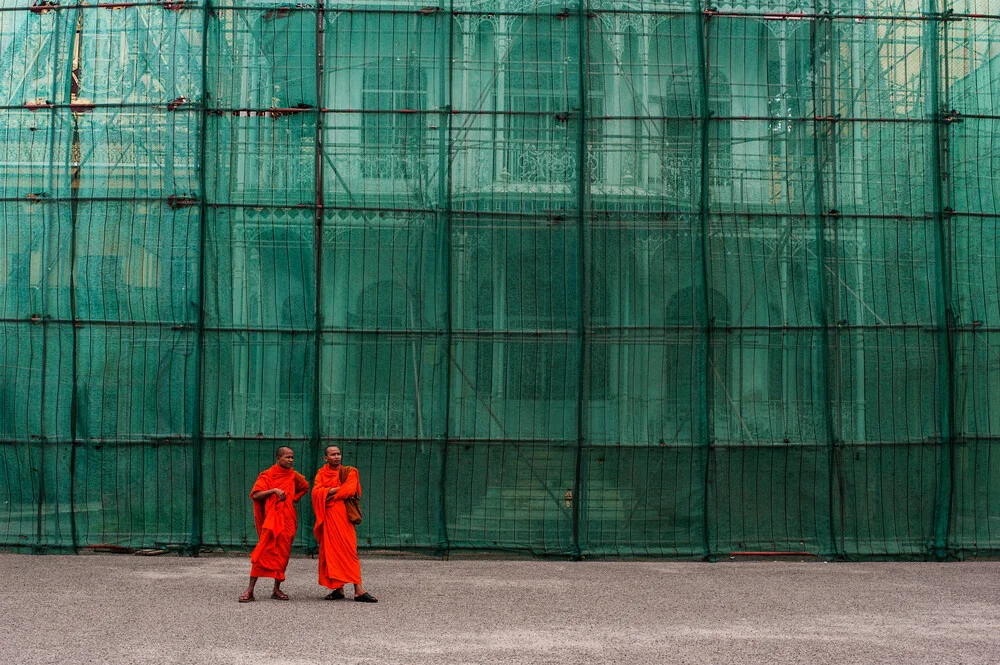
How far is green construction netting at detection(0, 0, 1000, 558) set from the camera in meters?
14.0

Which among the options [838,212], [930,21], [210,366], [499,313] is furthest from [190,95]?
[930,21]

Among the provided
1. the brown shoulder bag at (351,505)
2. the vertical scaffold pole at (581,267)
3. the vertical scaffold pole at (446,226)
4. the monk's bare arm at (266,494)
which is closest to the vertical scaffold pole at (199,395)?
the vertical scaffold pole at (446,226)

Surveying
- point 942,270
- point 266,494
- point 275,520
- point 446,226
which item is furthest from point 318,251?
point 942,270

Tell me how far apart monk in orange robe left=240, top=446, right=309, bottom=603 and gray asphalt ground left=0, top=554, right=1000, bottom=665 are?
29 centimetres

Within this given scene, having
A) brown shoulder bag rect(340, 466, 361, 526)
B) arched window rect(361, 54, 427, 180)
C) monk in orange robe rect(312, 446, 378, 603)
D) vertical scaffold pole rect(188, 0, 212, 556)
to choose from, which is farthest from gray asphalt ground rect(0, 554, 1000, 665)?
arched window rect(361, 54, 427, 180)

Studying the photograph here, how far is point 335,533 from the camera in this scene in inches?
433

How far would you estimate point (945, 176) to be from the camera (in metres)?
14.4

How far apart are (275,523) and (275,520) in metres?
0.03

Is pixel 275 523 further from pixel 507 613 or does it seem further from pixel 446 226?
pixel 446 226

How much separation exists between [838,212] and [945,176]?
4.48ft

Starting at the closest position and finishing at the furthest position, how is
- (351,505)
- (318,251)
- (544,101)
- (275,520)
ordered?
(275,520) → (351,505) → (318,251) → (544,101)

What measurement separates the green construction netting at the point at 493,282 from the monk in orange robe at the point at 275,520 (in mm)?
2641

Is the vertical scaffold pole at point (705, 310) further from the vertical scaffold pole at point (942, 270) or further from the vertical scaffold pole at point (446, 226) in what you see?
the vertical scaffold pole at point (446, 226)

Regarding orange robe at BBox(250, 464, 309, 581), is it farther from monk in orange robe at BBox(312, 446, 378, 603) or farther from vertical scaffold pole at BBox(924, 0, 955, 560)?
vertical scaffold pole at BBox(924, 0, 955, 560)
